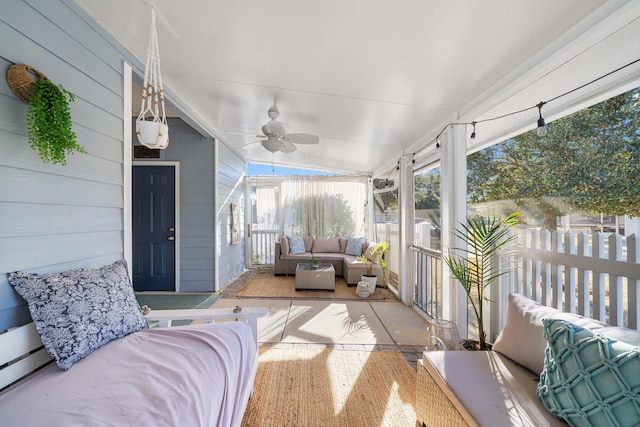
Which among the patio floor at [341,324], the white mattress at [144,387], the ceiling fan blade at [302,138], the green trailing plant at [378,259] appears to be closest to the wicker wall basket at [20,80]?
the white mattress at [144,387]

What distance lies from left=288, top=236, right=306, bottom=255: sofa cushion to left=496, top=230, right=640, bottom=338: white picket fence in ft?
13.1

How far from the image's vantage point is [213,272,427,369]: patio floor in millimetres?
2496

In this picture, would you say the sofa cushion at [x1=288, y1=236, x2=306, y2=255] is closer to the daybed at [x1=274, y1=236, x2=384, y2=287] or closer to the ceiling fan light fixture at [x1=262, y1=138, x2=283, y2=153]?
the daybed at [x1=274, y1=236, x2=384, y2=287]

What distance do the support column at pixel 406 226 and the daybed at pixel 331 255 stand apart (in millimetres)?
848

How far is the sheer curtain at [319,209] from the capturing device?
20.3 ft

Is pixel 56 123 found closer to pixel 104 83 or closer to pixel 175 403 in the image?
pixel 104 83

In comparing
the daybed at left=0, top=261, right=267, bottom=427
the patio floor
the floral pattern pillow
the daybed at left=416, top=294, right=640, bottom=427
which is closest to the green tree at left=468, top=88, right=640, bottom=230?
the daybed at left=416, top=294, right=640, bottom=427

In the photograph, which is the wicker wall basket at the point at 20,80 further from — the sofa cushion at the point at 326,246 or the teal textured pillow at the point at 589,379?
the sofa cushion at the point at 326,246

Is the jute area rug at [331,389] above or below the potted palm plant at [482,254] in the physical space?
below

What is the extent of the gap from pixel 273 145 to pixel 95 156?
5.84 feet

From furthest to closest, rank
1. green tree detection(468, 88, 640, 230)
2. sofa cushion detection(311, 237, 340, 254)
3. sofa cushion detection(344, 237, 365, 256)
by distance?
1. sofa cushion detection(311, 237, 340, 254)
2. sofa cushion detection(344, 237, 365, 256)
3. green tree detection(468, 88, 640, 230)

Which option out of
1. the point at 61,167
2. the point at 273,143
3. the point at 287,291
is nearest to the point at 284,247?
the point at 287,291

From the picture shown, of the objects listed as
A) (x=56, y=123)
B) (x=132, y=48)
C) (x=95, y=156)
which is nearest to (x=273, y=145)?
(x=132, y=48)

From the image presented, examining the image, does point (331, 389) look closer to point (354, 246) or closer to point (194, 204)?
point (194, 204)
